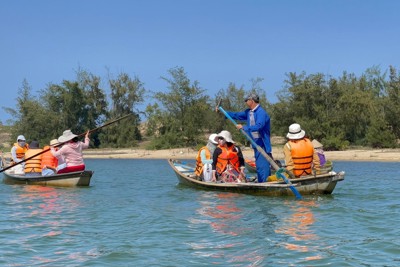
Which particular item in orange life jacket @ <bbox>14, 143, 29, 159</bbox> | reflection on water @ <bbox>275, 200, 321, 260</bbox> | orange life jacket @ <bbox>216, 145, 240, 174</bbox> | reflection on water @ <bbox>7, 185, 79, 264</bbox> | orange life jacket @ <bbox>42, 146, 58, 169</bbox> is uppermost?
orange life jacket @ <bbox>14, 143, 29, 159</bbox>

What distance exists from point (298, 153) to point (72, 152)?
19.8 feet

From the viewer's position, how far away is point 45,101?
51125mm

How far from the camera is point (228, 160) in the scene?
13102 millimetres

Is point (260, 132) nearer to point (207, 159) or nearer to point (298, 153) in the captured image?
point (298, 153)

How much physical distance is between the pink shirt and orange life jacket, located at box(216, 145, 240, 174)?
3411 mm

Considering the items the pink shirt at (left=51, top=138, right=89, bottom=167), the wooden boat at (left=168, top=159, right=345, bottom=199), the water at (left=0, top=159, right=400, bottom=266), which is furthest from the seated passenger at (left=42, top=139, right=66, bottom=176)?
the wooden boat at (left=168, top=159, right=345, bottom=199)

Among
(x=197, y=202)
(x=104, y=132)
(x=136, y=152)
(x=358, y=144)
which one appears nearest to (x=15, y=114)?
(x=104, y=132)

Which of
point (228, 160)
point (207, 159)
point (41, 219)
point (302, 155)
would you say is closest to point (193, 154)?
point (207, 159)

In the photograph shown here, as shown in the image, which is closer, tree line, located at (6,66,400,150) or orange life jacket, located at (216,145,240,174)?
orange life jacket, located at (216,145,240,174)

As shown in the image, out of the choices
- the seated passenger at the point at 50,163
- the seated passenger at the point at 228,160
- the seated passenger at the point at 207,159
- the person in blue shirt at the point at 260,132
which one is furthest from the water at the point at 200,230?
the seated passenger at the point at 50,163

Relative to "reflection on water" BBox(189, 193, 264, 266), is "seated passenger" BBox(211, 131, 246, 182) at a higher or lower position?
higher

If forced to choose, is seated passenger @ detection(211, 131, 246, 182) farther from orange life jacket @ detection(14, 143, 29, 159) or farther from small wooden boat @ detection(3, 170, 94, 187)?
orange life jacket @ detection(14, 143, 29, 159)

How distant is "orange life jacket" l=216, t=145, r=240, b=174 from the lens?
42.8 ft

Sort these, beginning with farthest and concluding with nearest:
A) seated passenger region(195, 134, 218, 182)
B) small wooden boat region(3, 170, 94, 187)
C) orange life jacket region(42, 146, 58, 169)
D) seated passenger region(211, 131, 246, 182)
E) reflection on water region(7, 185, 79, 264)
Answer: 1. orange life jacket region(42, 146, 58, 169)
2. small wooden boat region(3, 170, 94, 187)
3. seated passenger region(195, 134, 218, 182)
4. seated passenger region(211, 131, 246, 182)
5. reflection on water region(7, 185, 79, 264)
